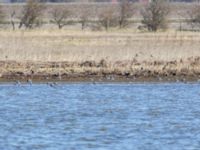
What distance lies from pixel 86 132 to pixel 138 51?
18504 millimetres

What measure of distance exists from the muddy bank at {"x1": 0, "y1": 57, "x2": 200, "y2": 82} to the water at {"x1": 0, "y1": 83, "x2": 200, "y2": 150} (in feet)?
3.14

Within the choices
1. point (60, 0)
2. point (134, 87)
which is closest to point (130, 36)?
point (134, 87)

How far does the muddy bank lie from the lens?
117ft

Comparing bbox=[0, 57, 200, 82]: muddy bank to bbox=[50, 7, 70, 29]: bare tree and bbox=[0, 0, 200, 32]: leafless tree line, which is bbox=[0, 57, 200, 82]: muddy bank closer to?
bbox=[0, 0, 200, 32]: leafless tree line

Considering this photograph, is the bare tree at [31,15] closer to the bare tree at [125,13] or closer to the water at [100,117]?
the bare tree at [125,13]

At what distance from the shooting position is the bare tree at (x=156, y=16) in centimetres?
5964

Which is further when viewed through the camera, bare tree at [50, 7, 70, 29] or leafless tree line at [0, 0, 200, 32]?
bare tree at [50, 7, 70, 29]

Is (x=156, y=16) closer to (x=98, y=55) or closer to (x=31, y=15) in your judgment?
(x=31, y=15)

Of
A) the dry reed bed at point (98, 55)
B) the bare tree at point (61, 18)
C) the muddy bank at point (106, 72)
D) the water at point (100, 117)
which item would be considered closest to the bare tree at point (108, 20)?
the bare tree at point (61, 18)

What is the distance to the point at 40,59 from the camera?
38.2 meters

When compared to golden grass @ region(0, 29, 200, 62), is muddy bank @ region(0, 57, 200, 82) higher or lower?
lower

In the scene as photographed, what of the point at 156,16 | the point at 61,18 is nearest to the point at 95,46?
the point at 156,16

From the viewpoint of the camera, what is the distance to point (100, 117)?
85.1 ft

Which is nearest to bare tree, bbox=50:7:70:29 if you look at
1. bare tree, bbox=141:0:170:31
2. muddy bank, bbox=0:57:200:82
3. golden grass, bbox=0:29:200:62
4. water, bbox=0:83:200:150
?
bare tree, bbox=141:0:170:31
